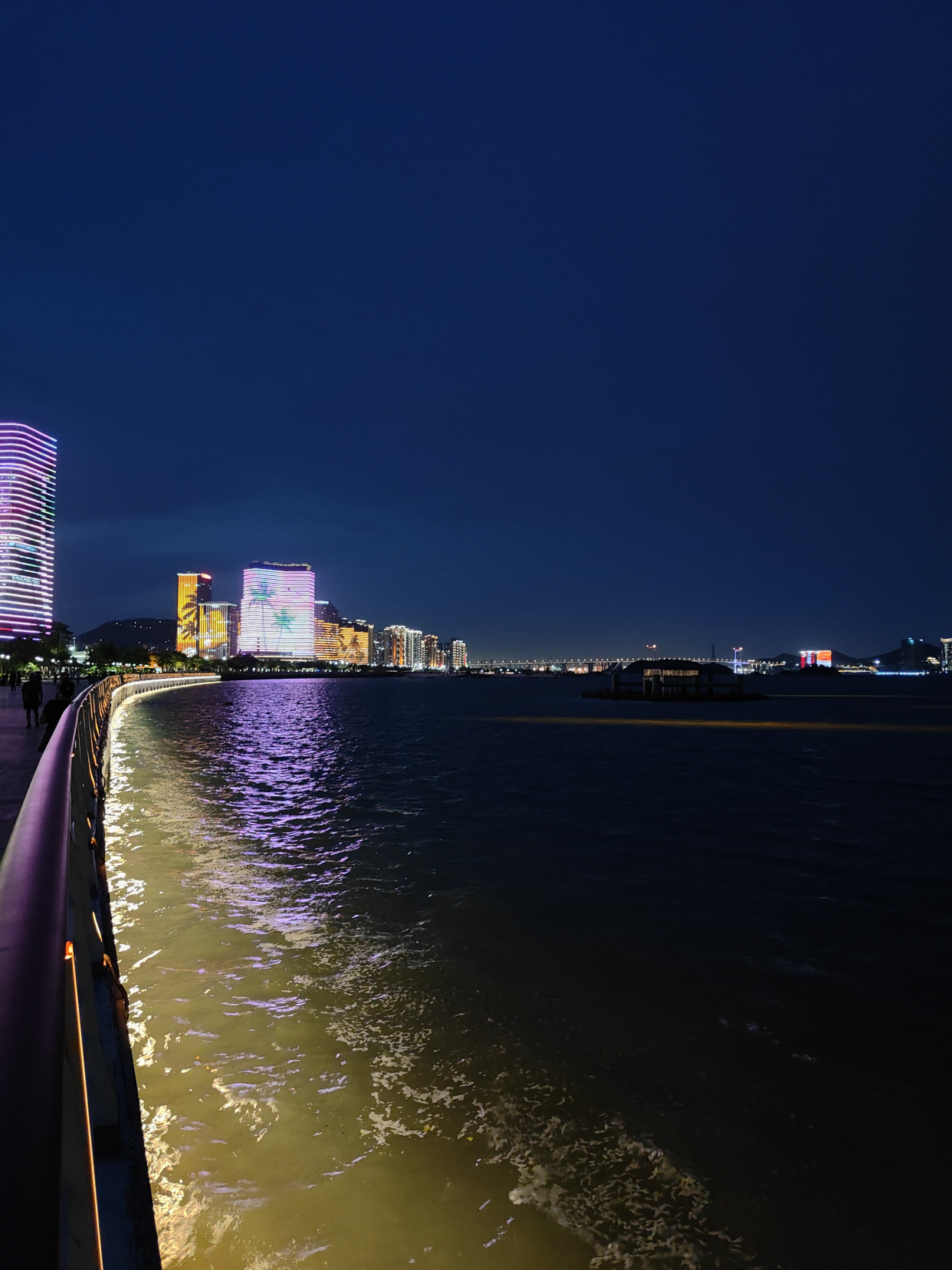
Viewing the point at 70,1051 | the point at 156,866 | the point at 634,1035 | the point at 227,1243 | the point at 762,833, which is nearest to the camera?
the point at 70,1051

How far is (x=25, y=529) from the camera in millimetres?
185625

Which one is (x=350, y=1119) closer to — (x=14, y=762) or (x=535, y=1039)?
(x=535, y=1039)

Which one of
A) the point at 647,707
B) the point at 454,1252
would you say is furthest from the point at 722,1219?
the point at 647,707

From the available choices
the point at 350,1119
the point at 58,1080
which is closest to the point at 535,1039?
the point at 350,1119

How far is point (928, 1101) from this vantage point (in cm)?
513

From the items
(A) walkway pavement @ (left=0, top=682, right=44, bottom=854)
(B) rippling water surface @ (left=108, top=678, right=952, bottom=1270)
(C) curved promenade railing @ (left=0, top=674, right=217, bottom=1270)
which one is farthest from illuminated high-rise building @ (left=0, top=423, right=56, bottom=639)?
(C) curved promenade railing @ (left=0, top=674, right=217, bottom=1270)

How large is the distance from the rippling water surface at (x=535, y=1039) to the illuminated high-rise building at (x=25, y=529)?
7463 inches

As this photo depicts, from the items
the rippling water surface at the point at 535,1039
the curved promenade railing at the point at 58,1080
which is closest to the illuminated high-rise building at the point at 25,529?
the rippling water surface at the point at 535,1039

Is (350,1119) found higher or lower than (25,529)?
lower

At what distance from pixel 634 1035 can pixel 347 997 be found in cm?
237

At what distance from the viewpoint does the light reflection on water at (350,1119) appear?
3758mm

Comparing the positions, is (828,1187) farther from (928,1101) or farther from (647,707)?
(647,707)

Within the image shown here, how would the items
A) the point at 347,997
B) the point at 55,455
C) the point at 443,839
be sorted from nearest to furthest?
the point at 347,997, the point at 443,839, the point at 55,455

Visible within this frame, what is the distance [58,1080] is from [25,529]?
217 m
